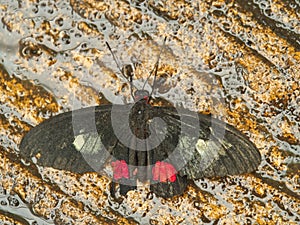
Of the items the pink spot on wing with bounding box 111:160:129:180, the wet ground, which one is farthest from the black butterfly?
the wet ground

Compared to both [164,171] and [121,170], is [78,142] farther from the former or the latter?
[164,171]

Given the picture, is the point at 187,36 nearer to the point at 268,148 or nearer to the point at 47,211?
the point at 268,148

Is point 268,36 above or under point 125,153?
above

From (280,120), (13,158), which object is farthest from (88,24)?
(280,120)

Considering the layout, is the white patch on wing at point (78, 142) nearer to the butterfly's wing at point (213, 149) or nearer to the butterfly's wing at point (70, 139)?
the butterfly's wing at point (70, 139)

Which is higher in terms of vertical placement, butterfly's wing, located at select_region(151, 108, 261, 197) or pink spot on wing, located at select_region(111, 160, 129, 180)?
butterfly's wing, located at select_region(151, 108, 261, 197)

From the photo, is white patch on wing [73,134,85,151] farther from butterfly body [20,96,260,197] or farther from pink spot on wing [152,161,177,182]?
pink spot on wing [152,161,177,182]

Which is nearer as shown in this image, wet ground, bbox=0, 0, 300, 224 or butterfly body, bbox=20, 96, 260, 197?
butterfly body, bbox=20, 96, 260, 197

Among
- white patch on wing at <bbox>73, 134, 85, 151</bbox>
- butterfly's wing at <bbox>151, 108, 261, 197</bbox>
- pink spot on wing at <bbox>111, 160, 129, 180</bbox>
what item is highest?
butterfly's wing at <bbox>151, 108, 261, 197</bbox>
